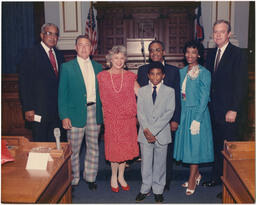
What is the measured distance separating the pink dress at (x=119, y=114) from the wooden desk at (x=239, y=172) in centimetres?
95

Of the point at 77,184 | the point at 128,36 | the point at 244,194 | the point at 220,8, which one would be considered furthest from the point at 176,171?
the point at 128,36

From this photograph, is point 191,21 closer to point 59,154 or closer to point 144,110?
point 144,110

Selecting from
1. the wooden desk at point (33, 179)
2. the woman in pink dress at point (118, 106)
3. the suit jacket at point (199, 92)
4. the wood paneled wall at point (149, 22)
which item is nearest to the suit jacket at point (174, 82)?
the suit jacket at point (199, 92)

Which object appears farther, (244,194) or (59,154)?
(59,154)

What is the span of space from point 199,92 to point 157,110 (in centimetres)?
49

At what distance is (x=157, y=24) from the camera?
767 centimetres

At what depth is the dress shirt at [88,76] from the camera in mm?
2947

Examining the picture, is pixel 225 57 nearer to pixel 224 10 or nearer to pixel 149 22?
pixel 224 10

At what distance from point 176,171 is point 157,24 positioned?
4892 mm

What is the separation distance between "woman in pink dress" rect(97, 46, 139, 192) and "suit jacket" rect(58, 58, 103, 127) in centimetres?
19

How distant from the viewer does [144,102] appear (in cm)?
269

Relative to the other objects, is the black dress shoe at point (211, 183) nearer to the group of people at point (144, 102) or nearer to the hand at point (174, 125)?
the group of people at point (144, 102)

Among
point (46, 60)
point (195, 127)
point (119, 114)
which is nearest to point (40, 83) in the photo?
point (46, 60)

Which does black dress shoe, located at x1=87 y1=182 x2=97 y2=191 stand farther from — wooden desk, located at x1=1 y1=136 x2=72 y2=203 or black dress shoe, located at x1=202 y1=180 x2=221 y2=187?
black dress shoe, located at x1=202 y1=180 x2=221 y2=187
